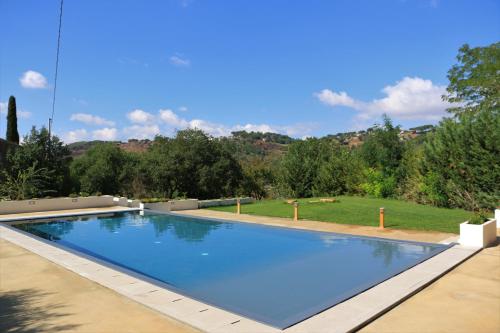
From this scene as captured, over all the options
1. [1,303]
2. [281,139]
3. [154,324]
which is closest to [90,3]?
[1,303]

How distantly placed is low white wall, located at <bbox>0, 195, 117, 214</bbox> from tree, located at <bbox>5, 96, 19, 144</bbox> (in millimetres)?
13229

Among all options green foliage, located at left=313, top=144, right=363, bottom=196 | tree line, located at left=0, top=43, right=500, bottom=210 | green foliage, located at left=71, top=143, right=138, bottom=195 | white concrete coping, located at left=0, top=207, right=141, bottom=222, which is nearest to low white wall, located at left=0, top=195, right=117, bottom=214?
white concrete coping, located at left=0, top=207, right=141, bottom=222

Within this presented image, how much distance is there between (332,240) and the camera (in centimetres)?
1082

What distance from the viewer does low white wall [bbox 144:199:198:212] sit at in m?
18.2

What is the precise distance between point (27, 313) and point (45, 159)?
2015 centimetres

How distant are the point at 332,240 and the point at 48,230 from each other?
417 inches

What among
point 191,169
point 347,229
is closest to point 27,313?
point 347,229

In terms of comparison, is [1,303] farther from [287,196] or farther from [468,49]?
[468,49]

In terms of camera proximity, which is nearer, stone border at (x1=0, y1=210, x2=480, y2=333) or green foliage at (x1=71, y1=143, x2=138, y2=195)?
stone border at (x1=0, y1=210, x2=480, y2=333)

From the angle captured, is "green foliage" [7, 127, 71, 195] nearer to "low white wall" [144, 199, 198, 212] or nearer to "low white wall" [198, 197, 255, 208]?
"low white wall" [144, 199, 198, 212]

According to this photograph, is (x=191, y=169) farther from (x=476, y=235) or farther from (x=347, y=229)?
(x=476, y=235)

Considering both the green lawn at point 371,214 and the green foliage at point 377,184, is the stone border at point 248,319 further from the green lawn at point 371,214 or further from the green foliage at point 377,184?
the green foliage at point 377,184

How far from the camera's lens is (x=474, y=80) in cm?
2456

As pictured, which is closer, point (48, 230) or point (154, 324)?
point (154, 324)
